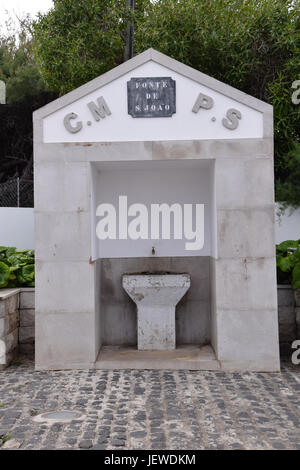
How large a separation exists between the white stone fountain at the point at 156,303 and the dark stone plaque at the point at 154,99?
225 centimetres

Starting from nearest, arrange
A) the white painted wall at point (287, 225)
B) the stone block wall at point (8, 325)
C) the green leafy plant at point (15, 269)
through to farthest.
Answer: the stone block wall at point (8, 325), the green leafy plant at point (15, 269), the white painted wall at point (287, 225)

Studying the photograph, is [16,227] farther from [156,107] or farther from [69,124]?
[156,107]

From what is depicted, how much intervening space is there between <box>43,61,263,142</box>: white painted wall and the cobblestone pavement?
10.1 feet

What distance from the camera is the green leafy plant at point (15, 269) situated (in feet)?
22.8

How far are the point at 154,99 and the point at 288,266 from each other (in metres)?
3.06

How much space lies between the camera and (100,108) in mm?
6211

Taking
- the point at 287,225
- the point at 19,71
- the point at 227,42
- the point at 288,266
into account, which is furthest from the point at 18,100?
the point at 288,266

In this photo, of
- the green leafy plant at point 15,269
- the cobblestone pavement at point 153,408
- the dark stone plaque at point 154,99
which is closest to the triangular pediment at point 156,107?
the dark stone plaque at point 154,99

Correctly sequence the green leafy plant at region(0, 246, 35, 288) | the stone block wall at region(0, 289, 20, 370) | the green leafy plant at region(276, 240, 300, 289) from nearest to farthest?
the stone block wall at region(0, 289, 20, 370) → the green leafy plant at region(276, 240, 300, 289) → the green leafy plant at region(0, 246, 35, 288)

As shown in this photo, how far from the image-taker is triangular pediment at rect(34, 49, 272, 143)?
243 inches

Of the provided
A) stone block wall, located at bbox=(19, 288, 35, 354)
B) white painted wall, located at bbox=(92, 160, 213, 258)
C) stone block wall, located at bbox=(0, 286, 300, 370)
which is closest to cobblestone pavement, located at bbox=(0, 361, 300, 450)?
stone block wall, located at bbox=(0, 286, 300, 370)

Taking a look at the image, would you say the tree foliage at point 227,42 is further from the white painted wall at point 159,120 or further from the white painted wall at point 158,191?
the white painted wall at point 159,120

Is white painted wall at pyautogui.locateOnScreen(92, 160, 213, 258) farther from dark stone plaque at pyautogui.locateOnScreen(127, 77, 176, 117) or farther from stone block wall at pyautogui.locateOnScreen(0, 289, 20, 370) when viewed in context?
stone block wall at pyautogui.locateOnScreen(0, 289, 20, 370)
